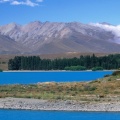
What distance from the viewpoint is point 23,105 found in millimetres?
48469

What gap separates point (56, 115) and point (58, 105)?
5.24 meters

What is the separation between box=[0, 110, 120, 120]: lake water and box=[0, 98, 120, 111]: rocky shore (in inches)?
73.2

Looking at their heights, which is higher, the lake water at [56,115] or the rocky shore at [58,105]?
the rocky shore at [58,105]

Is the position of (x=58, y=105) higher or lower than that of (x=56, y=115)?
higher

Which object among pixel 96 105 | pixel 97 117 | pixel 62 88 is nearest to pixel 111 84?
pixel 62 88

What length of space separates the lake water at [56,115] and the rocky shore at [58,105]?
1.86 metres

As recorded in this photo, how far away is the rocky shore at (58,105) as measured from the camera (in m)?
45.3

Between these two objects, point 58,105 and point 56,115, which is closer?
point 56,115

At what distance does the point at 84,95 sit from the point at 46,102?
7580 mm

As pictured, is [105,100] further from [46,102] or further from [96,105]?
[46,102]

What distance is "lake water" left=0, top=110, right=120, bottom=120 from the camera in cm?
4047

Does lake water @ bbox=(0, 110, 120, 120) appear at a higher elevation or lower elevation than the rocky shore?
lower

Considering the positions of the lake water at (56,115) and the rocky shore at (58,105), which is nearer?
the lake water at (56,115)

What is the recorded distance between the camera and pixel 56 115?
4250cm
